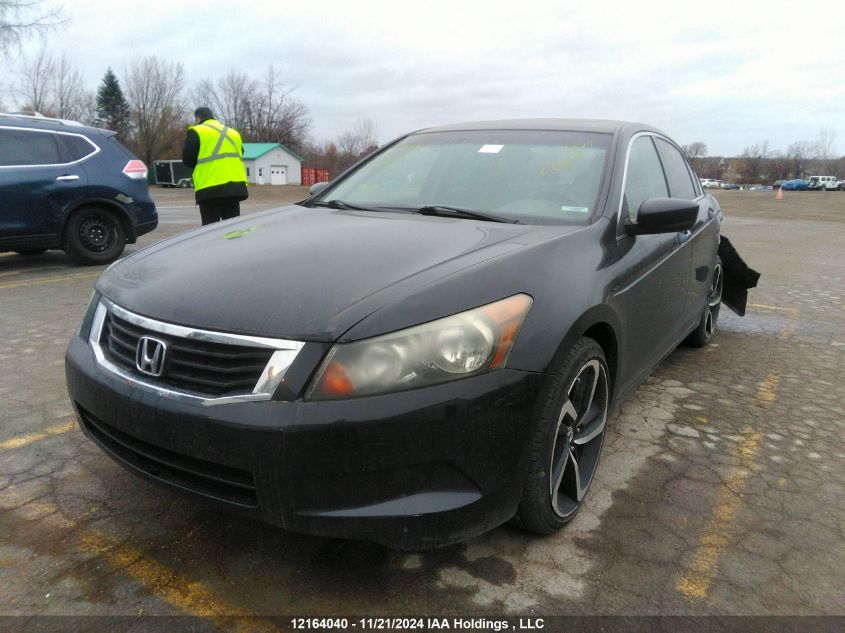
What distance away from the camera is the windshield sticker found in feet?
8.79

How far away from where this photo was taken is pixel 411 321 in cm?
181

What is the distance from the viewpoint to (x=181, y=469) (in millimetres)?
1911

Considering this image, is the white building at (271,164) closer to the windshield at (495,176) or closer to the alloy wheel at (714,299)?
the alloy wheel at (714,299)

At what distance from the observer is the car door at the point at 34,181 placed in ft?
22.6

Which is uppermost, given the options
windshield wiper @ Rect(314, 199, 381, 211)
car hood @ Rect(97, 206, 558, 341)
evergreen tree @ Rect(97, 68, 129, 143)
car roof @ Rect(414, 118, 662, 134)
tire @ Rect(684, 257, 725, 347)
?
evergreen tree @ Rect(97, 68, 129, 143)

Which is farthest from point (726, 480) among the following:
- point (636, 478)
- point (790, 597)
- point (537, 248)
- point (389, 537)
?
point (389, 537)

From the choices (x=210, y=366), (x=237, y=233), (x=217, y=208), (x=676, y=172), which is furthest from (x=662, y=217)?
(x=217, y=208)

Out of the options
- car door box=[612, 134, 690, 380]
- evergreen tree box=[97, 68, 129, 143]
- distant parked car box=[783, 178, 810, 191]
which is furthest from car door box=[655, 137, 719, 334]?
distant parked car box=[783, 178, 810, 191]

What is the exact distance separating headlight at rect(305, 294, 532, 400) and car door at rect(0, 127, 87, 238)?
674 centimetres

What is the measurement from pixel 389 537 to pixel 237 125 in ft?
274

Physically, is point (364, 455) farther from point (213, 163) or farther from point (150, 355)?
point (213, 163)

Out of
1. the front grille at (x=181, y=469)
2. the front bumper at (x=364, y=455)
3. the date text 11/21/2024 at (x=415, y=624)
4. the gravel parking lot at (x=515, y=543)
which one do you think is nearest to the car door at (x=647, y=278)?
the gravel parking lot at (x=515, y=543)

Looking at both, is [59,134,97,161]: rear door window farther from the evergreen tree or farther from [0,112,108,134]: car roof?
the evergreen tree

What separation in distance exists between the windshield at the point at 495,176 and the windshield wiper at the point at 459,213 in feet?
0.12
